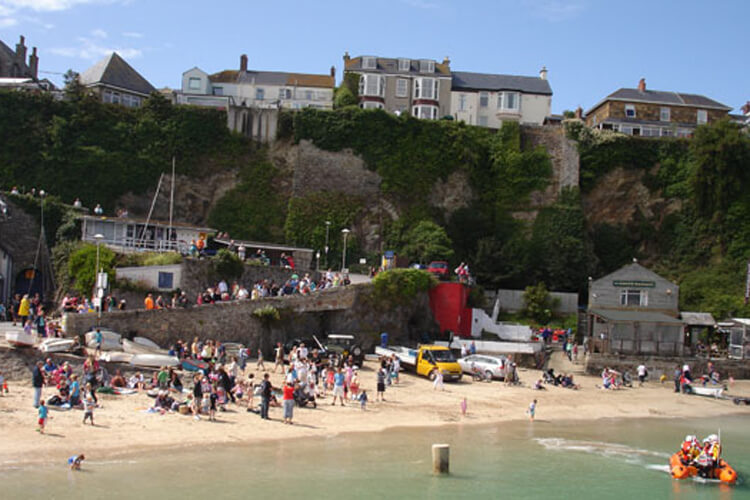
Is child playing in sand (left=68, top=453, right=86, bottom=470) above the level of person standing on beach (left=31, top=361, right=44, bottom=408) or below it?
below

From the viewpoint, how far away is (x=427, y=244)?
4338cm

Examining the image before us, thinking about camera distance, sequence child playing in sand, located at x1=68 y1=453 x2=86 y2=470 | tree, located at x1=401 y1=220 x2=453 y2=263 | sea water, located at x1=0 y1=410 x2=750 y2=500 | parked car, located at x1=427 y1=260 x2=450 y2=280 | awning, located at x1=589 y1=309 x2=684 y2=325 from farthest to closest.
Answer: tree, located at x1=401 y1=220 x2=453 y2=263 < parked car, located at x1=427 y1=260 x2=450 y2=280 < awning, located at x1=589 y1=309 x2=684 y2=325 < child playing in sand, located at x1=68 y1=453 x2=86 y2=470 < sea water, located at x1=0 y1=410 x2=750 y2=500

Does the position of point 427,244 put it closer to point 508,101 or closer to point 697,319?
point 697,319

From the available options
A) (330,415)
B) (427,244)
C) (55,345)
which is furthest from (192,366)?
(427,244)

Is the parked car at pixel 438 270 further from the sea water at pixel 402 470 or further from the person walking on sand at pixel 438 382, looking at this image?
the sea water at pixel 402 470

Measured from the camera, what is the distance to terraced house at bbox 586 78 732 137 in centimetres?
5647

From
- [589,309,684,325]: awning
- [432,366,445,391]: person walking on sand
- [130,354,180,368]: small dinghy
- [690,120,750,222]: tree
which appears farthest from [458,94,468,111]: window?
[130,354,180,368]: small dinghy

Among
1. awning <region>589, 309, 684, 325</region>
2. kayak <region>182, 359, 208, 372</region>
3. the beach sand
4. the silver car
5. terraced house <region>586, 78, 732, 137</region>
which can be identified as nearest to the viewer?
the beach sand

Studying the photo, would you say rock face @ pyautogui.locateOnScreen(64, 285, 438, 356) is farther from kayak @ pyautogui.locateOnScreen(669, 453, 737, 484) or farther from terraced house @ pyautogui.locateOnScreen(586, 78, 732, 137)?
terraced house @ pyautogui.locateOnScreen(586, 78, 732, 137)

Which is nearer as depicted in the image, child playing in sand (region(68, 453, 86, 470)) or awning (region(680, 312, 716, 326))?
child playing in sand (region(68, 453, 86, 470))

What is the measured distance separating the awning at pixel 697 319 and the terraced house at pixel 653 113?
20227 mm

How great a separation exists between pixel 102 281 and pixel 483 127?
29.9 meters

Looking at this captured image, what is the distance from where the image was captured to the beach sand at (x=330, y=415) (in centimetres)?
1834

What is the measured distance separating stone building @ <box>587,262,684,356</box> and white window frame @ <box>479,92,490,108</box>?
19694 millimetres
